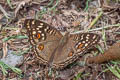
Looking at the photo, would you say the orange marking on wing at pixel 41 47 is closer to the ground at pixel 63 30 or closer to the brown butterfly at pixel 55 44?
the brown butterfly at pixel 55 44

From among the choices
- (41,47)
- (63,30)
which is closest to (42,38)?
(41,47)

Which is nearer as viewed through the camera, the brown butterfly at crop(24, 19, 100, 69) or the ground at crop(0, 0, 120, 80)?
the brown butterfly at crop(24, 19, 100, 69)

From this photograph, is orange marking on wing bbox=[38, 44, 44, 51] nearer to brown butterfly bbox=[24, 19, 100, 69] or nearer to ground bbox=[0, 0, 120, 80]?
brown butterfly bbox=[24, 19, 100, 69]

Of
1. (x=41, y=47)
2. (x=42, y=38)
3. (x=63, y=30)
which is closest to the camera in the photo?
(x=41, y=47)

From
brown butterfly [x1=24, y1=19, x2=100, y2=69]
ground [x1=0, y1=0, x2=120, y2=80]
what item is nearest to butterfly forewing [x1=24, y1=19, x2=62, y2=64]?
brown butterfly [x1=24, y1=19, x2=100, y2=69]

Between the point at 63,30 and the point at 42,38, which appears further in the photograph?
the point at 63,30

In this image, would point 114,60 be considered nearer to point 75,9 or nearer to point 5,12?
point 75,9

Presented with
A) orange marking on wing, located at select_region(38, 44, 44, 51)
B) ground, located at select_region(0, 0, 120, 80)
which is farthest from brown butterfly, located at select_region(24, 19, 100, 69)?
ground, located at select_region(0, 0, 120, 80)

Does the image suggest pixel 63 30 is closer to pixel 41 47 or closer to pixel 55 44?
pixel 55 44
